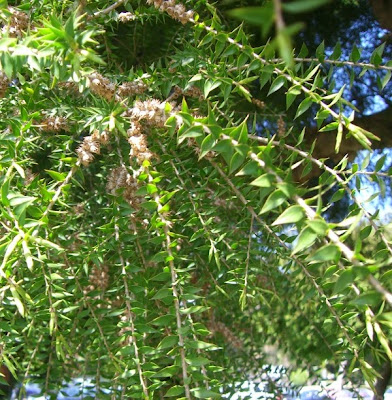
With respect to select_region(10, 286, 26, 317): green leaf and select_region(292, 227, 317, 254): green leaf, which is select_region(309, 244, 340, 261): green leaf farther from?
select_region(10, 286, 26, 317): green leaf

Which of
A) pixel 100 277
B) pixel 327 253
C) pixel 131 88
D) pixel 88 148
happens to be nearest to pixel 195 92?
pixel 131 88

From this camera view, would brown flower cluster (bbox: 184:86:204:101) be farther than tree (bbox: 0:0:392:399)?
Yes

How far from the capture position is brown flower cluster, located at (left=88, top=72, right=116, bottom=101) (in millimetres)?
610

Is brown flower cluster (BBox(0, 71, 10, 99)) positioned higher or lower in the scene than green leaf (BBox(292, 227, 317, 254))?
lower

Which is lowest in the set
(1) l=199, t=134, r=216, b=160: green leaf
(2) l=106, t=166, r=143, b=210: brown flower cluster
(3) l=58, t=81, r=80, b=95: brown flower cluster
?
(2) l=106, t=166, r=143, b=210: brown flower cluster

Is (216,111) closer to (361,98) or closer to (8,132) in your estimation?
(8,132)

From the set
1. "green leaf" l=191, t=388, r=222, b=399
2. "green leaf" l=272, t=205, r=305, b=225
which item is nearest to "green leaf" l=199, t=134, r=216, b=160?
"green leaf" l=272, t=205, r=305, b=225

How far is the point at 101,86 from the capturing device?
2.05 ft

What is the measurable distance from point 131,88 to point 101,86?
0.06 m

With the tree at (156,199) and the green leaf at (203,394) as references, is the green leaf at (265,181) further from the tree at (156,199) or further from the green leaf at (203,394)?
the green leaf at (203,394)

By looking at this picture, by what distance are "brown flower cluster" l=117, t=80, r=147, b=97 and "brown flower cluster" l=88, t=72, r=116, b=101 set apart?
0.07ft

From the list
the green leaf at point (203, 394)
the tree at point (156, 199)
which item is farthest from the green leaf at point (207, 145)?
the green leaf at point (203, 394)

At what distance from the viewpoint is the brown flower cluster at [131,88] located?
675mm

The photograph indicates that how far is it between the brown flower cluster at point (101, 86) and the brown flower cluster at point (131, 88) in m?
0.02
